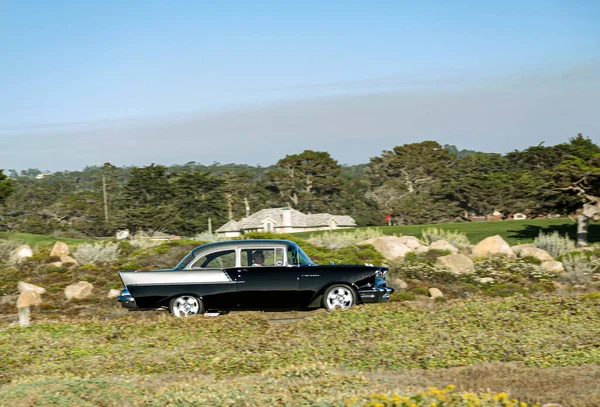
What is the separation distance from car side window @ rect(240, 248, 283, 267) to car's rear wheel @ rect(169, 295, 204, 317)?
1111mm

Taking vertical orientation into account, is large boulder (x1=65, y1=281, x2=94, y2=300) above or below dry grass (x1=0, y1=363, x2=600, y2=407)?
above

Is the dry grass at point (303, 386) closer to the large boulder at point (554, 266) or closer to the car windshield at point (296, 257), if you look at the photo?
the car windshield at point (296, 257)

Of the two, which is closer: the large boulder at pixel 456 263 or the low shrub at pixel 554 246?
the large boulder at pixel 456 263

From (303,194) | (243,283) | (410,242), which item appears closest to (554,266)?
(410,242)

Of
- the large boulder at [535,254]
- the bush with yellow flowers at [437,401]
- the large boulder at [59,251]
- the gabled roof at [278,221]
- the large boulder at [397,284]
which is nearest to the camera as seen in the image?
the bush with yellow flowers at [437,401]

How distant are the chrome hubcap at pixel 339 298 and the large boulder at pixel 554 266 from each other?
40.2 feet

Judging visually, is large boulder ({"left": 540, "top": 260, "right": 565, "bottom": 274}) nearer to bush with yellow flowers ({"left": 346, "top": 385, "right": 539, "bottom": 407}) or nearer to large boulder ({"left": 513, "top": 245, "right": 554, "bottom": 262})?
large boulder ({"left": 513, "top": 245, "right": 554, "bottom": 262})

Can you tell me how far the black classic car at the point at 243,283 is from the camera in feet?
44.1

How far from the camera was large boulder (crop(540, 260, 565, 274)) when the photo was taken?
77.7 feet

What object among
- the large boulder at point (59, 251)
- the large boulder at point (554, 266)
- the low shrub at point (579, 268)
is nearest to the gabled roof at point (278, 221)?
the large boulder at point (59, 251)

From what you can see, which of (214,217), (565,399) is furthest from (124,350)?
(214,217)

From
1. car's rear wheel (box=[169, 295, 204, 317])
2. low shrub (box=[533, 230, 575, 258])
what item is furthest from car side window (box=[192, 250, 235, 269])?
low shrub (box=[533, 230, 575, 258])

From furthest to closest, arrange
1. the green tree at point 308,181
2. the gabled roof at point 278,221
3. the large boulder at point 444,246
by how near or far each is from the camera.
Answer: the green tree at point 308,181 → the gabled roof at point 278,221 → the large boulder at point 444,246

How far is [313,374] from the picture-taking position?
8695 millimetres
